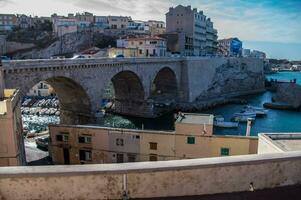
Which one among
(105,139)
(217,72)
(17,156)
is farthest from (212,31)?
(17,156)

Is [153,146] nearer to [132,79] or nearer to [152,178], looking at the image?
[152,178]

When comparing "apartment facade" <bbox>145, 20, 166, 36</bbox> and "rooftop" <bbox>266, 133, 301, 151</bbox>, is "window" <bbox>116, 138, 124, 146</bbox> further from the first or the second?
"apartment facade" <bbox>145, 20, 166, 36</bbox>

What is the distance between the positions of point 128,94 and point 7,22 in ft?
270

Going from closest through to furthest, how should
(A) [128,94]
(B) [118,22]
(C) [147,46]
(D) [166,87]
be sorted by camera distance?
(A) [128,94] < (D) [166,87] < (C) [147,46] < (B) [118,22]

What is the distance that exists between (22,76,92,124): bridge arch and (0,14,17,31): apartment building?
8055cm

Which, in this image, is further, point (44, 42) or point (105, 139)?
point (44, 42)

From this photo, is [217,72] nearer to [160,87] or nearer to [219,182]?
[160,87]

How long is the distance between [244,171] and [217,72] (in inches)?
2239

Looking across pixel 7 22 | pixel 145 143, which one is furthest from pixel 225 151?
pixel 7 22

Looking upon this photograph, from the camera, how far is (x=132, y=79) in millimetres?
43156

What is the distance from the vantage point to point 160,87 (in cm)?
5438

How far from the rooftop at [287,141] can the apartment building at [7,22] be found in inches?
4324

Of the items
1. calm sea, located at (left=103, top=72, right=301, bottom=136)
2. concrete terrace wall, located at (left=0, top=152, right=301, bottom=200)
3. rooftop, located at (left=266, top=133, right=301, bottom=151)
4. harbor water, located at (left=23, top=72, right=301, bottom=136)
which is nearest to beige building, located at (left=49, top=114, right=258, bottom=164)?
rooftop, located at (left=266, top=133, right=301, bottom=151)

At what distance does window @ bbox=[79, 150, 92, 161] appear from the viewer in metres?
19.5
